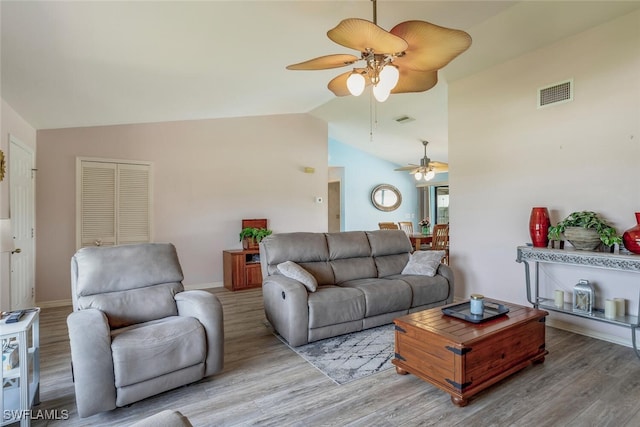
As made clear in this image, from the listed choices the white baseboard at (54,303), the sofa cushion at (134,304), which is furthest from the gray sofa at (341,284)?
the white baseboard at (54,303)

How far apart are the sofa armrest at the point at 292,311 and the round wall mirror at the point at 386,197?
5.83 metres

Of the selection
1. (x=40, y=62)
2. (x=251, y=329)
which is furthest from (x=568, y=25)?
(x=40, y=62)

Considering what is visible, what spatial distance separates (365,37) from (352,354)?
7.89ft

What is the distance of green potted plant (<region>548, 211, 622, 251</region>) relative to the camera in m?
2.73

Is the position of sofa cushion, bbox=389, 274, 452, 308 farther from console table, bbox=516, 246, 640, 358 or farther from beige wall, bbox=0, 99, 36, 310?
beige wall, bbox=0, 99, 36, 310

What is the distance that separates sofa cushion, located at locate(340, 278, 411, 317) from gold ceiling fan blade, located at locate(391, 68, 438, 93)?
188cm

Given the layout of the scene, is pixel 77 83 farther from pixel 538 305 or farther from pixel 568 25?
pixel 538 305

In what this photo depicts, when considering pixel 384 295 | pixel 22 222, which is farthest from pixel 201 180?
pixel 384 295

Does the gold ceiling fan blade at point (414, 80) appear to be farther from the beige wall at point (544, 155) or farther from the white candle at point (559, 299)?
the white candle at point (559, 299)

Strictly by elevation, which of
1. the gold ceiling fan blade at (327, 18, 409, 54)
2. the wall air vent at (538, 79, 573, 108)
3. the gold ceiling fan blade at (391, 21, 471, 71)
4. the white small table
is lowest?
the white small table

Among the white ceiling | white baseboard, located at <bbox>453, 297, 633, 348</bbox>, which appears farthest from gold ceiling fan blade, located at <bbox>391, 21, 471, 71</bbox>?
white baseboard, located at <bbox>453, 297, 633, 348</bbox>

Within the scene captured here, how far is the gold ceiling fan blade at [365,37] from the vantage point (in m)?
1.76

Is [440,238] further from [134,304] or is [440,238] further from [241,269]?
[134,304]

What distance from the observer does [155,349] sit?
1988 millimetres
